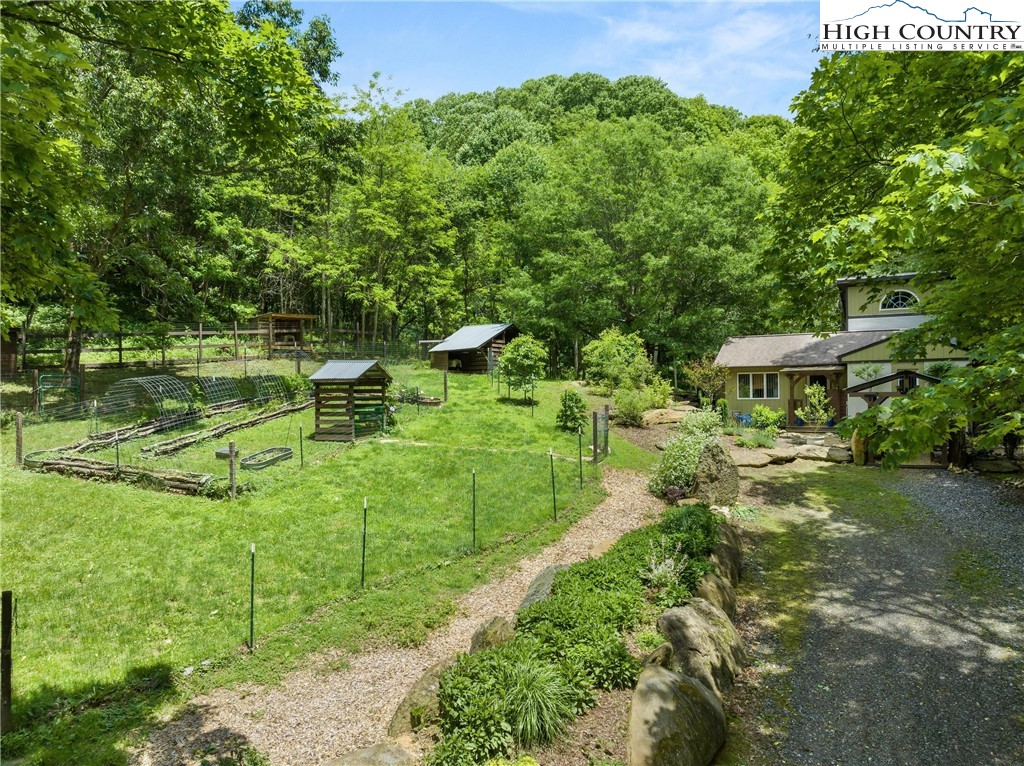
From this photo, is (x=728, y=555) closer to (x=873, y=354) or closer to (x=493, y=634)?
(x=493, y=634)

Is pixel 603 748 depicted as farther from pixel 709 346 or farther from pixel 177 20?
pixel 709 346

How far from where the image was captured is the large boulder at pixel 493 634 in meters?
7.61

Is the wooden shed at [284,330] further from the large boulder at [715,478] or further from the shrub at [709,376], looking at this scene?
the large boulder at [715,478]

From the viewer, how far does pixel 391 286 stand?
42.6 metres

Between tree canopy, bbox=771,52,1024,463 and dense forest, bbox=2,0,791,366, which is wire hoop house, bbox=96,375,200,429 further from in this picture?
tree canopy, bbox=771,52,1024,463

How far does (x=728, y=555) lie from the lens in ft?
35.8

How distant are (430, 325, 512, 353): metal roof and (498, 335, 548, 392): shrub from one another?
280 inches

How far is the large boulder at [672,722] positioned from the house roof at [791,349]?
23522 millimetres

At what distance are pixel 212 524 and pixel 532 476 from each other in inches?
338

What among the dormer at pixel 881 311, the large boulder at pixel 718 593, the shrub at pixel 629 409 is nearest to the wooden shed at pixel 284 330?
the shrub at pixel 629 409

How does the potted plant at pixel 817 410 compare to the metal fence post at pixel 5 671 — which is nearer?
the metal fence post at pixel 5 671

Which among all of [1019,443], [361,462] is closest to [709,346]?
[1019,443]

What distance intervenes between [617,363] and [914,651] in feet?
74.5

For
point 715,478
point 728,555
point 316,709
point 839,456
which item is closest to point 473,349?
point 839,456
